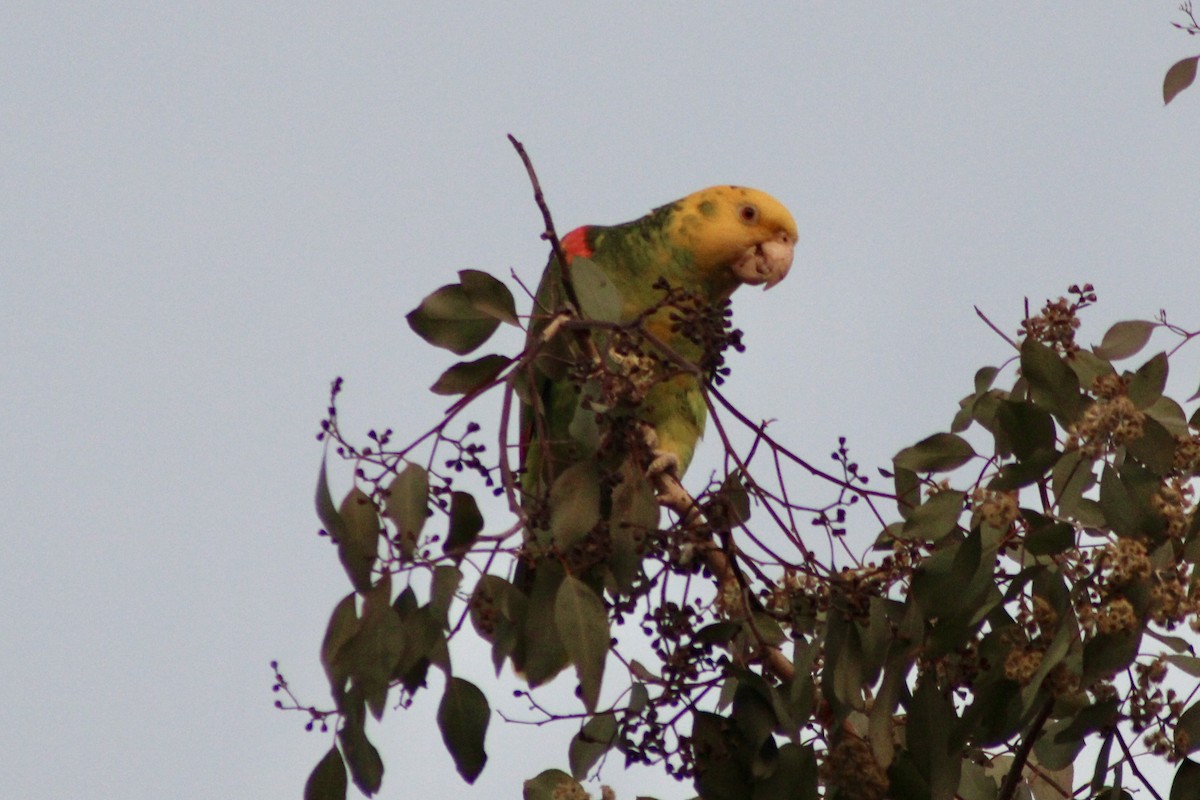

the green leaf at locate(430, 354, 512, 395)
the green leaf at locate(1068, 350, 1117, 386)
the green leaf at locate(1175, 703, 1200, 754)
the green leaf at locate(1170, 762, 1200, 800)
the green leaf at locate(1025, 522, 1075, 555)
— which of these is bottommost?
the green leaf at locate(1170, 762, 1200, 800)

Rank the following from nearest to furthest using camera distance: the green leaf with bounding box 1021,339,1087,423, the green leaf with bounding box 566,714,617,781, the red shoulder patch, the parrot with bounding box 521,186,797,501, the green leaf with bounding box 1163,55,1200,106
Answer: the green leaf with bounding box 1021,339,1087,423 → the green leaf with bounding box 566,714,617,781 → the green leaf with bounding box 1163,55,1200,106 → the parrot with bounding box 521,186,797,501 → the red shoulder patch

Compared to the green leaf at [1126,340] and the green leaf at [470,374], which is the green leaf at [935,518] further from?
the green leaf at [470,374]

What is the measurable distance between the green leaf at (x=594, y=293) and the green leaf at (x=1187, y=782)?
3.31 ft

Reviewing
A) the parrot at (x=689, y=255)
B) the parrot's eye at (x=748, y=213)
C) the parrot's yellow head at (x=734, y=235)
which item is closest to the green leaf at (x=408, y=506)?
the parrot at (x=689, y=255)

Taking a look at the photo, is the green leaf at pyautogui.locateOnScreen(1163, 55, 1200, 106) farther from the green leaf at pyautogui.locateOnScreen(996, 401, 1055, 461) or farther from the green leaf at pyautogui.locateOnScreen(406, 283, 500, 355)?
the green leaf at pyautogui.locateOnScreen(406, 283, 500, 355)

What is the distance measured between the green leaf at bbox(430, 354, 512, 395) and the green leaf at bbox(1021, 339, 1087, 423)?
0.72 metres

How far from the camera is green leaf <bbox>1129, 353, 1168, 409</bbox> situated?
1.78 metres

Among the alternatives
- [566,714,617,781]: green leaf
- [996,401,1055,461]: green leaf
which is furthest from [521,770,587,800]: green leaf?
[996,401,1055,461]: green leaf

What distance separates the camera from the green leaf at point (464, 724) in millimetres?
1732

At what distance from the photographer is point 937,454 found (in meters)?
2.02

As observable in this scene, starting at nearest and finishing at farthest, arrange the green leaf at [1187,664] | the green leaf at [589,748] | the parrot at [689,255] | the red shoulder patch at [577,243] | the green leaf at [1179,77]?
the green leaf at [1187,664], the green leaf at [589,748], the green leaf at [1179,77], the parrot at [689,255], the red shoulder patch at [577,243]

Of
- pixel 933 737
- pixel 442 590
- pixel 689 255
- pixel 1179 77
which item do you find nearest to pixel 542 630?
pixel 442 590

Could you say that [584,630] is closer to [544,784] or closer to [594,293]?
[594,293]

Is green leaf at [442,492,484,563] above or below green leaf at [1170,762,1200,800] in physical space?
above
